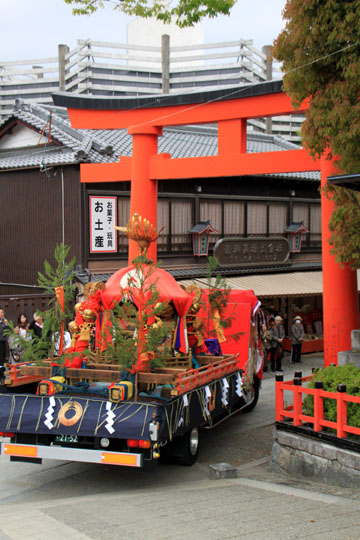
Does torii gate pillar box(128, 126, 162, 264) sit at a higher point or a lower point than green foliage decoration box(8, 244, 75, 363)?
higher

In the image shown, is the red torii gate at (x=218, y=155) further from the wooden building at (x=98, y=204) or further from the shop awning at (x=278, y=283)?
the shop awning at (x=278, y=283)

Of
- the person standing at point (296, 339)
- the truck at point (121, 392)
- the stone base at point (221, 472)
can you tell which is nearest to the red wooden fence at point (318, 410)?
the stone base at point (221, 472)

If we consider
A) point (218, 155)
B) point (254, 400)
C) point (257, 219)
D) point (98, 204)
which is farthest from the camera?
point (257, 219)

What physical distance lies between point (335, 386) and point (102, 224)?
11.2 meters

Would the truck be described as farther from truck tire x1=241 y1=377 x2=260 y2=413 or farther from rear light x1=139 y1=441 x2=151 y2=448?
truck tire x1=241 y1=377 x2=260 y2=413

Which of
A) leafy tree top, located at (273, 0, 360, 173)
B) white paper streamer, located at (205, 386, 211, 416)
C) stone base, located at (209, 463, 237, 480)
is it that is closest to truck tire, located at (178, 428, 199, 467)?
white paper streamer, located at (205, 386, 211, 416)

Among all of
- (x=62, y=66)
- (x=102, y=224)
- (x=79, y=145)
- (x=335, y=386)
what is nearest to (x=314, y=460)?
(x=335, y=386)

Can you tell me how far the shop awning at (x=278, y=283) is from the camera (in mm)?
19200

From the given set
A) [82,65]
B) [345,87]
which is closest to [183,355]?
[345,87]

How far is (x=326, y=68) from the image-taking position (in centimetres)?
1025

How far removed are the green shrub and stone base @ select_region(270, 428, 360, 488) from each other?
339mm

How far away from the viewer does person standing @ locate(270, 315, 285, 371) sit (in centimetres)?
1741

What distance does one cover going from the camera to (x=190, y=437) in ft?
29.8

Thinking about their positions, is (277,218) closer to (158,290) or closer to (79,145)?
(79,145)
